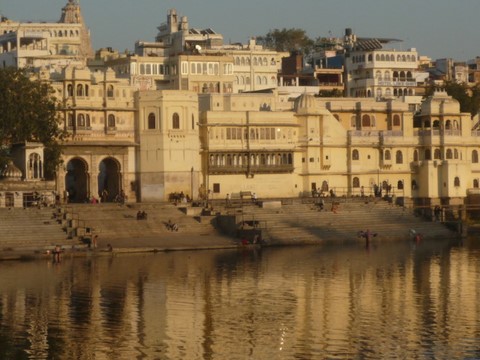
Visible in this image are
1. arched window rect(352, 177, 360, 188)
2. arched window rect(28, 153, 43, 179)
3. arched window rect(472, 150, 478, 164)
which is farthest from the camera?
arched window rect(472, 150, 478, 164)

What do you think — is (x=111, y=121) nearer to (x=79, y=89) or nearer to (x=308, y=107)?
(x=79, y=89)

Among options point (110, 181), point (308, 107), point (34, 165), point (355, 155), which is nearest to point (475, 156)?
point (355, 155)

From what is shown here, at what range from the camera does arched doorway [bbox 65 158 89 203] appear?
75.5m

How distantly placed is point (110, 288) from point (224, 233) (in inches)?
740

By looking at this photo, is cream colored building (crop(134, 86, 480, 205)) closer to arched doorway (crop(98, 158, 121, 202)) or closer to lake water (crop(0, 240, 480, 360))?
arched doorway (crop(98, 158, 121, 202))

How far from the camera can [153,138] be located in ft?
250

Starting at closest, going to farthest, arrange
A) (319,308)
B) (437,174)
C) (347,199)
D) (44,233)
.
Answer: (319,308), (44,233), (347,199), (437,174)

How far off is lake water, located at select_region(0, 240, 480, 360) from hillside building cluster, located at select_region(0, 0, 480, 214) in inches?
527

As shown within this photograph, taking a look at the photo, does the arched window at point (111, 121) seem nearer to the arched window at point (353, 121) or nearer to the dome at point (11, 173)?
the dome at point (11, 173)

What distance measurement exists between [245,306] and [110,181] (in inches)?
1304

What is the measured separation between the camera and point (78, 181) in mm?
77500

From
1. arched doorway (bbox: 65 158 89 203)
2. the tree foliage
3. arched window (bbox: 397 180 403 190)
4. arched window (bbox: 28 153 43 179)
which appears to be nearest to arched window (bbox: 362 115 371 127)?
arched window (bbox: 397 180 403 190)

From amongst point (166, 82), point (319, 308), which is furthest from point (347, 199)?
point (319, 308)

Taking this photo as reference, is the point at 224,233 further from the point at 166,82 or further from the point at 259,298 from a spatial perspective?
the point at 166,82
